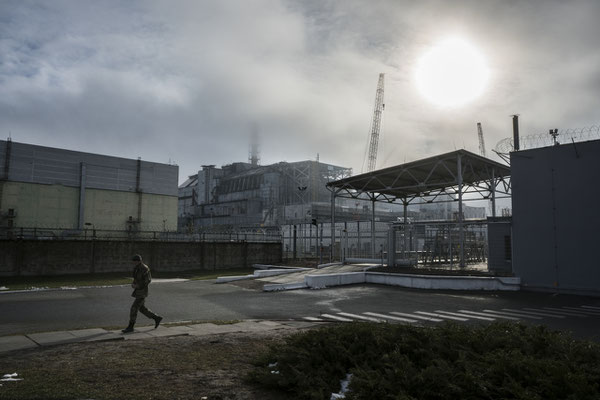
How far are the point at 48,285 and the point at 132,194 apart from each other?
99.9 ft

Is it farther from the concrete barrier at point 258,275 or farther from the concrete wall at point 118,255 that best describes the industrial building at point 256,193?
the concrete barrier at point 258,275

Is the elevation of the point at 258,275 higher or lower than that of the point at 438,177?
lower

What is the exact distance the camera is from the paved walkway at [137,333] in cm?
848

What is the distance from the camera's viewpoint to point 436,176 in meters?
31.2

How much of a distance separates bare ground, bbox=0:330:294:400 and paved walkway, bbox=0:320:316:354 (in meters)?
0.46

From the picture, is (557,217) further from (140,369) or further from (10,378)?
(10,378)

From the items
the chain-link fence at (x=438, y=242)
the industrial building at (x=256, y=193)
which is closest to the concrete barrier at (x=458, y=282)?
the chain-link fence at (x=438, y=242)

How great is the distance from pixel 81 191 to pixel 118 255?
21427mm

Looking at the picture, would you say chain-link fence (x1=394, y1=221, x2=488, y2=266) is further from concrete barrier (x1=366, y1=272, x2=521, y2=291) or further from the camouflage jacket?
the camouflage jacket

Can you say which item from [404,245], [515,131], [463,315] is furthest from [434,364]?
[515,131]

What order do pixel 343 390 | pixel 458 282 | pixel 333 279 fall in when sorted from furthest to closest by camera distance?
1. pixel 333 279
2. pixel 458 282
3. pixel 343 390

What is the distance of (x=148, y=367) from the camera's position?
6.73 meters

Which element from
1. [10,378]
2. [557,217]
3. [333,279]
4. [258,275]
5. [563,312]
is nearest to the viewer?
[10,378]

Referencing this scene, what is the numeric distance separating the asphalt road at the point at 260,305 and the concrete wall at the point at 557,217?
1.19m
